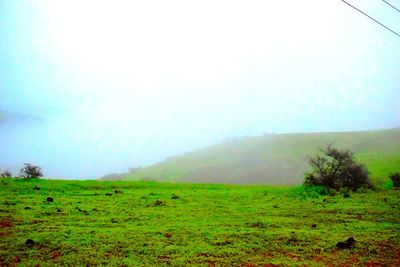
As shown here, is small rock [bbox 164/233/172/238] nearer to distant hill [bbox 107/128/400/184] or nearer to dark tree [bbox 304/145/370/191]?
dark tree [bbox 304/145/370/191]

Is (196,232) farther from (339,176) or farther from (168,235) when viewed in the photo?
(339,176)

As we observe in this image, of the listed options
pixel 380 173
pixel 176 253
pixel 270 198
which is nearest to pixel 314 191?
pixel 270 198

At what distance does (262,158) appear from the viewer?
140 meters

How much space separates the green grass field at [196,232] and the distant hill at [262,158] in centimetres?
8840

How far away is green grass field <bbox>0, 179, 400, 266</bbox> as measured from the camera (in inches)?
555

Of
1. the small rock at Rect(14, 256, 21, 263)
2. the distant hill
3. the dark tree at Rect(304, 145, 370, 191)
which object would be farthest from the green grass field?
the distant hill

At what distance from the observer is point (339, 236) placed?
18016 mm

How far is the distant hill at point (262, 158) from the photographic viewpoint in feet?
400

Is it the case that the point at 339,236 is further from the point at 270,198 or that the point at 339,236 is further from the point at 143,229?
the point at 270,198

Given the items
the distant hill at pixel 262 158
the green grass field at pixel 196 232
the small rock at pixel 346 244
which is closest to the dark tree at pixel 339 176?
the green grass field at pixel 196 232

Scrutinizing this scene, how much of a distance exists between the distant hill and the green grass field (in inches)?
3480

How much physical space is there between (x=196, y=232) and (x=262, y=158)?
12449 centimetres

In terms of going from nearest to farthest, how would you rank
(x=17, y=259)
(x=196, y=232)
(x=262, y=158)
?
1. (x=17, y=259)
2. (x=196, y=232)
3. (x=262, y=158)

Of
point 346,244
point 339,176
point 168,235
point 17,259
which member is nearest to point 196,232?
point 168,235
